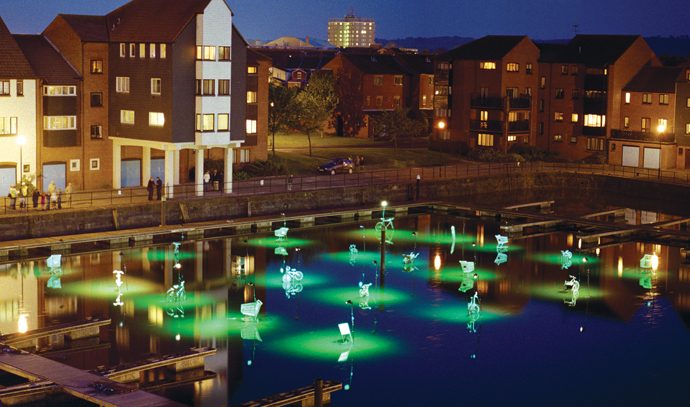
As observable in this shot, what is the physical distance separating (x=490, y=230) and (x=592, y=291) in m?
16.2

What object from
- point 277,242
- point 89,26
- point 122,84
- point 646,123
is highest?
point 89,26

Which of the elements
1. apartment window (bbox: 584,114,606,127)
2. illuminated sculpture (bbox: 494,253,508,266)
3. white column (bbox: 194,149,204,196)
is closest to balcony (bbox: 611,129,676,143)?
apartment window (bbox: 584,114,606,127)

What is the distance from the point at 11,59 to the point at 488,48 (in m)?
45.2

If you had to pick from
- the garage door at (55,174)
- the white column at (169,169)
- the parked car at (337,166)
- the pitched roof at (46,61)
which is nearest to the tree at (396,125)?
the parked car at (337,166)

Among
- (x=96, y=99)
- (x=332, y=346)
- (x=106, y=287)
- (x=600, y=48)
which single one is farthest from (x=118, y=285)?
(x=600, y=48)

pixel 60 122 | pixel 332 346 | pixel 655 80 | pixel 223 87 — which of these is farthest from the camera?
pixel 655 80

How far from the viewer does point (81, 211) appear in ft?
188

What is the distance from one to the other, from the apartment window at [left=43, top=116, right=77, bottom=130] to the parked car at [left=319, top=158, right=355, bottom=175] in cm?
1873

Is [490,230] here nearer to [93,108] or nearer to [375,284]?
[375,284]

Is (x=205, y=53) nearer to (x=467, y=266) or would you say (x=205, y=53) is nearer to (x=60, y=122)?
(x=60, y=122)

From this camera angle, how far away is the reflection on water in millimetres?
37656

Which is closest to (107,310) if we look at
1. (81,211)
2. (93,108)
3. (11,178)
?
(81,211)

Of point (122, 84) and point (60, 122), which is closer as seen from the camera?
point (60, 122)

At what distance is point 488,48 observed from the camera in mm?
94562
